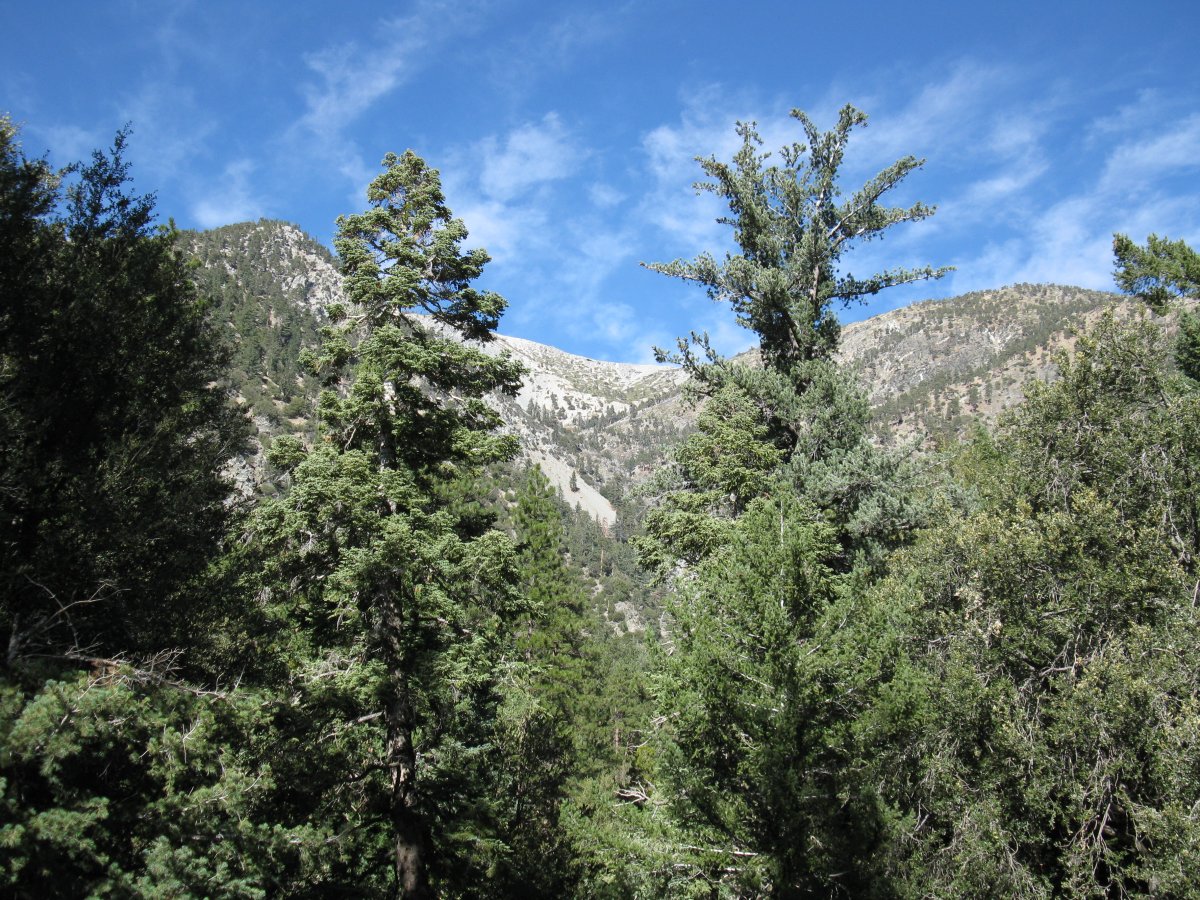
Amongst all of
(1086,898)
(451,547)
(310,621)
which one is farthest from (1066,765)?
(310,621)

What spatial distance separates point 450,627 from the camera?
428 inches

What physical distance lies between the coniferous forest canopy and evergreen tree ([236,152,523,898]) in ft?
0.23

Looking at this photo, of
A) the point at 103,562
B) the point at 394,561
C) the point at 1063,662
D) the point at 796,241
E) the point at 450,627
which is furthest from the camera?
the point at 796,241

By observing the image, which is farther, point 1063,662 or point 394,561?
point 1063,662

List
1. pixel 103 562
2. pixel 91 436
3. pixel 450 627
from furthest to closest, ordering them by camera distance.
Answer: pixel 450 627, pixel 91 436, pixel 103 562

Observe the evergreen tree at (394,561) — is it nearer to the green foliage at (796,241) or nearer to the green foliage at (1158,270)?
the green foliage at (796,241)

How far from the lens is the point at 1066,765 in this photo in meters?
9.03

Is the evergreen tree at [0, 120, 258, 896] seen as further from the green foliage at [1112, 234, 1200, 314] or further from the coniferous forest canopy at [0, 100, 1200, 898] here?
the green foliage at [1112, 234, 1200, 314]

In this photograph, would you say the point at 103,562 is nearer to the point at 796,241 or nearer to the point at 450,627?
the point at 450,627

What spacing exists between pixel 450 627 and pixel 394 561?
1.81m

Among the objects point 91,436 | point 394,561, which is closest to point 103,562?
point 91,436

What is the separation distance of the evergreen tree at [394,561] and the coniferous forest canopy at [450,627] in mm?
70

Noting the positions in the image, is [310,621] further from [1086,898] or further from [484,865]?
[1086,898]

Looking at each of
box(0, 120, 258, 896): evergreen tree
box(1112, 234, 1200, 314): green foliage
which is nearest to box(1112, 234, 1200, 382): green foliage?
box(1112, 234, 1200, 314): green foliage
